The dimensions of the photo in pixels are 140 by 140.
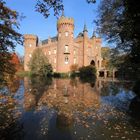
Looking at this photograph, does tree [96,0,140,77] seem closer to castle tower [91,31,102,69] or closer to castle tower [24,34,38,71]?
castle tower [91,31,102,69]

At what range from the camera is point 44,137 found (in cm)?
758

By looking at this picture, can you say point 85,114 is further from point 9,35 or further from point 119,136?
point 9,35

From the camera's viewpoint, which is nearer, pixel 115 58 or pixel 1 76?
pixel 1 76

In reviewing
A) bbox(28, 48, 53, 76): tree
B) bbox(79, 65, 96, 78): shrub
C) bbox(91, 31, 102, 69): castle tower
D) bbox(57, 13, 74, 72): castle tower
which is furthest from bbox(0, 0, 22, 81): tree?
bbox(91, 31, 102, 69): castle tower

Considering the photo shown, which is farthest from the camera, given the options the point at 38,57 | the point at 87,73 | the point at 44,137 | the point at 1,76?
the point at 87,73

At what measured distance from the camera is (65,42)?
63719 millimetres

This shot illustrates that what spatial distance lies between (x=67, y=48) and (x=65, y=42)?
5.95ft

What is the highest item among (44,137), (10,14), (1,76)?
(10,14)

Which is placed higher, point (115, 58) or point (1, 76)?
point (115, 58)

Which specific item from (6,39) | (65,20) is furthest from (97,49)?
(6,39)

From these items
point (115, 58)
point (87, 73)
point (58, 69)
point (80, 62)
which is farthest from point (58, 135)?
point (80, 62)

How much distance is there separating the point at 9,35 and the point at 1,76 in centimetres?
190

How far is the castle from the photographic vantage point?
63844 millimetres

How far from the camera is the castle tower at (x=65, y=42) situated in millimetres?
63625
